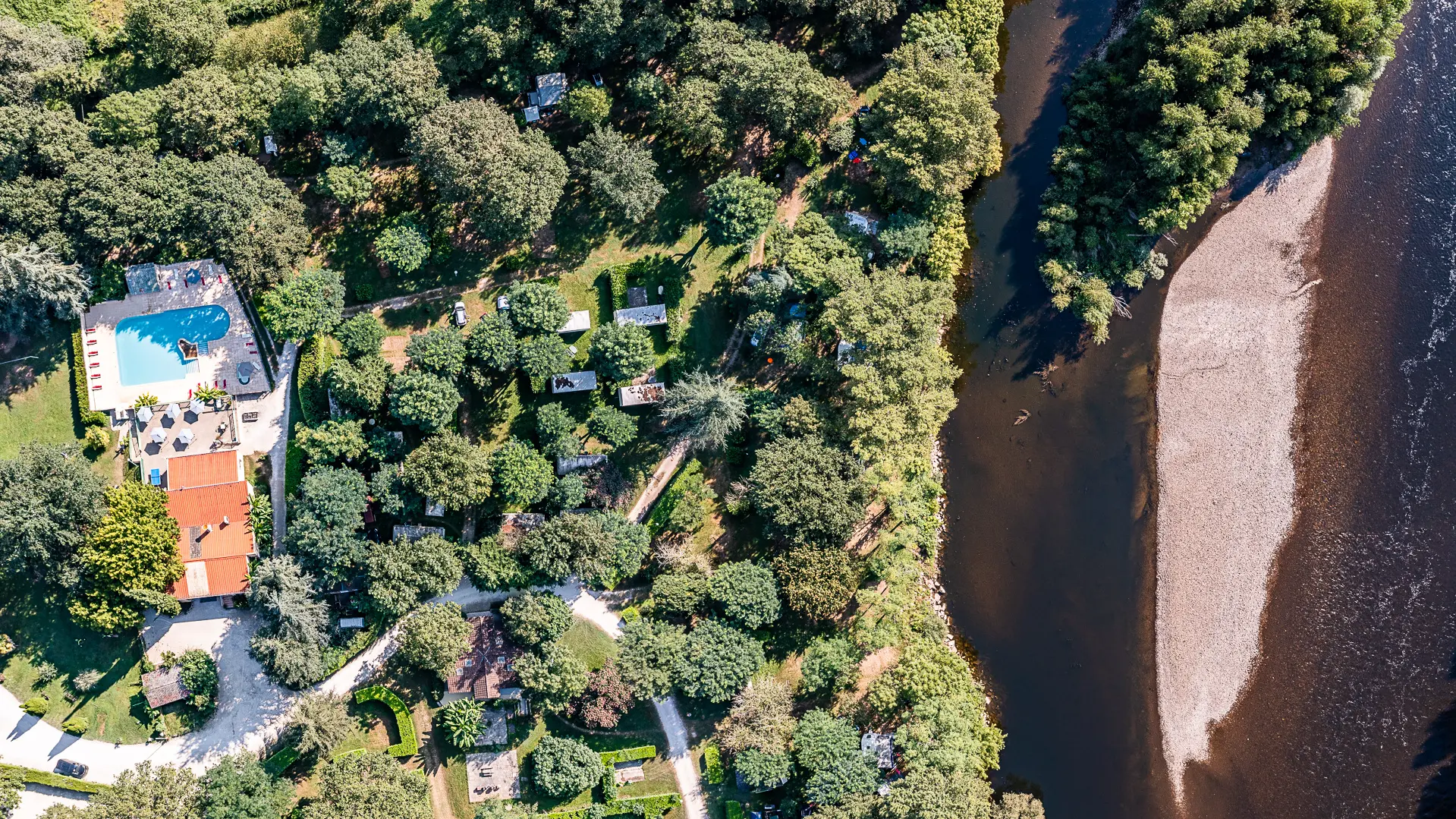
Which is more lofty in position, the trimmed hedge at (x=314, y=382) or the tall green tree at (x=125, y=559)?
the trimmed hedge at (x=314, y=382)

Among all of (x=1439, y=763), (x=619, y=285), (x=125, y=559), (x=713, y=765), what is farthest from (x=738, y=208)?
(x=1439, y=763)

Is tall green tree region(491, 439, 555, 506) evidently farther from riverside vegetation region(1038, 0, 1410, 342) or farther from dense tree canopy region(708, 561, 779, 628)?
riverside vegetation region(1038, 0, 1410, 342)

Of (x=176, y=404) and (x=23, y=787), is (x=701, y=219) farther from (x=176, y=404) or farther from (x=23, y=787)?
(x=23, y=787)

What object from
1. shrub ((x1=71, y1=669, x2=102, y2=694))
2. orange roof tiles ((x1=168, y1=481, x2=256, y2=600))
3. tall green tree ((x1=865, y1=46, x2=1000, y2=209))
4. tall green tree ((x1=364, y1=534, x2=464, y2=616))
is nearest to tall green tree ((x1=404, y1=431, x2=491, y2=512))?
tall green tree ((x1=364, y1=534, x2=464, y2=616))

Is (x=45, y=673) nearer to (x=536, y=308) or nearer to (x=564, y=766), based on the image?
(x=564, y=766)

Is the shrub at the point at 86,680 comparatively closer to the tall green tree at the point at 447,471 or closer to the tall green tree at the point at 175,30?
the tall green tree at the point at 447,471

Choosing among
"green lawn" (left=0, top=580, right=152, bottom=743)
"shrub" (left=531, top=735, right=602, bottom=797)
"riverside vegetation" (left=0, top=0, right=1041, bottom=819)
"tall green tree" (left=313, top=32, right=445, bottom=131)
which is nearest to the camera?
"riverside vegetation" (left=0, top=0, right=1041, bottom=819)

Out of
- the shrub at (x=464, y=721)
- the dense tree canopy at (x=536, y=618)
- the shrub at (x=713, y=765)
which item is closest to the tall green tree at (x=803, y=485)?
the dense tree canopy at (x=536, y=618)

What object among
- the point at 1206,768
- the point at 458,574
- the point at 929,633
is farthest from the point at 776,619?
the point at 1206,768
